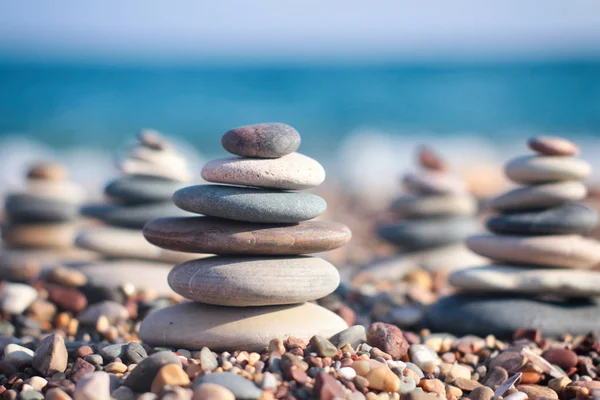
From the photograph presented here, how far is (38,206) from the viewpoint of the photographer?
7.03m

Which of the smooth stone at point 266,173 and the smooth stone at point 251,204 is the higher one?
the smooth stone at point 266,173

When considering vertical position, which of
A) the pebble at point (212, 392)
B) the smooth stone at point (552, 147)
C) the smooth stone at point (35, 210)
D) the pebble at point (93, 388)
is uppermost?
the smooth stone at point (552, 147)

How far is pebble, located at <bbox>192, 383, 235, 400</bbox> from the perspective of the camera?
309 centimetres

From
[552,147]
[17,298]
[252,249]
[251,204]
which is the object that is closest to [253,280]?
[252,249]

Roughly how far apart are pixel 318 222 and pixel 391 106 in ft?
87.7

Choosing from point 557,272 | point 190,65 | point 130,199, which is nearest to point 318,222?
point 557,272

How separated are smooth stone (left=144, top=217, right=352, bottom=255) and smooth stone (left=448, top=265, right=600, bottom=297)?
1393mm

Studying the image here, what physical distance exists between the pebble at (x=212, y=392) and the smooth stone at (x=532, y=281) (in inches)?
102

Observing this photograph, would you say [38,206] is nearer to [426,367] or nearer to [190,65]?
[426,367]

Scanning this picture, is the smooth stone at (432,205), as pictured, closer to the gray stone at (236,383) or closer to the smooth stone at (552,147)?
the smooth stone at (552,147)

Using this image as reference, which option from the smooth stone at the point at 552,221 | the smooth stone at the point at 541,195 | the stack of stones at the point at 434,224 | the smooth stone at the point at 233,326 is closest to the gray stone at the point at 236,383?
the smooth stone at the point at 233,326

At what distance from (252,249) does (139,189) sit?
244cm

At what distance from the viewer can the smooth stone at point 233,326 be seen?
13.0 ft

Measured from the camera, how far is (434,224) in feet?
25.1
